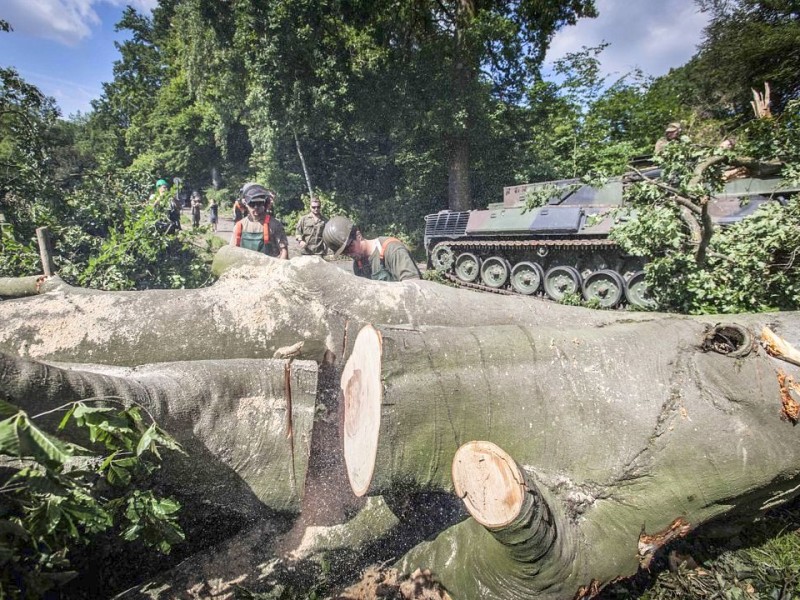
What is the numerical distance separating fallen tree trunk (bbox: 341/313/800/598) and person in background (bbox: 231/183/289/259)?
3.61 metres

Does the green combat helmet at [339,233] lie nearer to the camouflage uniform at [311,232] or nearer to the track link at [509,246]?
the camouflage uniform at [311,232]

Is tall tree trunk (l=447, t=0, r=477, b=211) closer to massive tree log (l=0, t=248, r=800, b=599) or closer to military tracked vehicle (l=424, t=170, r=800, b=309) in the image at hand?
military tracked vehicle (l=424, t=170, r=800, b=309)

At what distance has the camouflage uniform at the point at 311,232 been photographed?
22.3 feet

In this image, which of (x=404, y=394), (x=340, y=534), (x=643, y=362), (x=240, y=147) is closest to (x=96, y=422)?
(x=404, y=394)

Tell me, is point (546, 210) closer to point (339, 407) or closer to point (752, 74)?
point (339, 407)

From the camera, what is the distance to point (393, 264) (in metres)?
4.28

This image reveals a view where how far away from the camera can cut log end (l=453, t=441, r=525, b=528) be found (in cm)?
151

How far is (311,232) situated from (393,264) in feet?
12.5

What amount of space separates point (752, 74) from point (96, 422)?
71.6 ft

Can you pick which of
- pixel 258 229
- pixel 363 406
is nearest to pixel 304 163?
pixel 258 229

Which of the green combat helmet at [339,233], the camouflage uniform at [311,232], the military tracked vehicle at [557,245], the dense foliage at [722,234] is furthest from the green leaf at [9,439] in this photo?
the military tracked vehicle at [557,245]

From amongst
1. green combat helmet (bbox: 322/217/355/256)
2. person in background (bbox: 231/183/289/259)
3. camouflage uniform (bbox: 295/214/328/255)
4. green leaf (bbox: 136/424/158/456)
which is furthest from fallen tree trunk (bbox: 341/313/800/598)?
camouflage uniform (bbox: 295/214/328/255)

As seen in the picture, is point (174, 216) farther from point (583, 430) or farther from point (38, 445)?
point (583, 430)

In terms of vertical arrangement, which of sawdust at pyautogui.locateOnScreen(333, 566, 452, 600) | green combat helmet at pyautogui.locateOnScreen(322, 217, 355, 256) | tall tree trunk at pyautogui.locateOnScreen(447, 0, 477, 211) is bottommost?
sawdust at pyautogui.locateOnScreen(333, 566, 452, 600)
